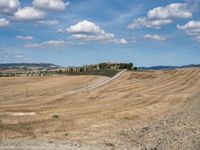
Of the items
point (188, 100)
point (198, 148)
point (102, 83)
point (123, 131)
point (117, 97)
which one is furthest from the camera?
point (102, 83)

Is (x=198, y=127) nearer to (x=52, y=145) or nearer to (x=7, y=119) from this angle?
(x=52, y=145)

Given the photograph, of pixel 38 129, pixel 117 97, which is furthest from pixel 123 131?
pixel 117 97

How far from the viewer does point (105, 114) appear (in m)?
37.1

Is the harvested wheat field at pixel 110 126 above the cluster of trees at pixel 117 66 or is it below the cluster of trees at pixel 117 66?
below

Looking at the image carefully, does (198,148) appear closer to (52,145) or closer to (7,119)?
(52,145)

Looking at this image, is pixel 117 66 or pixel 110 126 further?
pixel 117 66

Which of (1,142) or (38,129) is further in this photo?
(38,129)

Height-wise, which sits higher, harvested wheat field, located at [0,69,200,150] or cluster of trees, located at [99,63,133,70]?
cluster of trees, located at [99,63,133,70]

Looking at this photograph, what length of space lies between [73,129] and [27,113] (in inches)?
363

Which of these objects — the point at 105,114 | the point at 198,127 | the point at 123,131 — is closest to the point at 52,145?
the point at 123,131

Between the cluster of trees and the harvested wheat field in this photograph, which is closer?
the harvested wheat field

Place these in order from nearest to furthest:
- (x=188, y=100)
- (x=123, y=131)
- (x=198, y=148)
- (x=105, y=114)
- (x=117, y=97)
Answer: (x=198, y=148) < (x=123, y=131) < (x=105, y=114) < (x=188, y=100) < (x=117, y=97)

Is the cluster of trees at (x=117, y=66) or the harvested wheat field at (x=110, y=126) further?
the cluster of trees at (x=117, y=66)

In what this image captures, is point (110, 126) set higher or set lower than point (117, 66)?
lower
